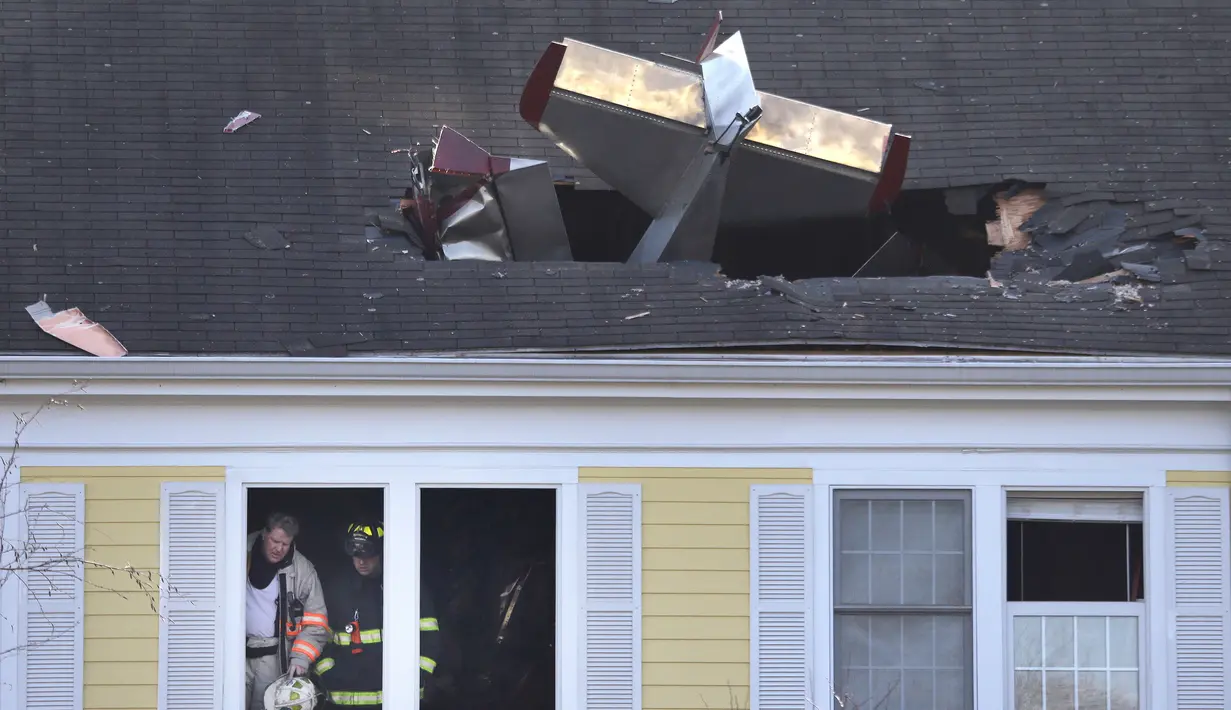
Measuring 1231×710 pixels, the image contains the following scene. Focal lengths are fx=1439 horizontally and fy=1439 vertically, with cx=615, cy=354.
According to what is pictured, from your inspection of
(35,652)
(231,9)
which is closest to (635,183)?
(231,9)

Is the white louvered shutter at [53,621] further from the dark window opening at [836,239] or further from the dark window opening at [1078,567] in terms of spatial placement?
the dark window opening at [1078,567]

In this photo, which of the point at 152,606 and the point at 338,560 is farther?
the point at 338,560

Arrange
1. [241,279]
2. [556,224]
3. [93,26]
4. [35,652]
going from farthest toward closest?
[93,26]
[556,224]
[241,279]
[35,652]

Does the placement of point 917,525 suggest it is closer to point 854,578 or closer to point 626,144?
point 854,578

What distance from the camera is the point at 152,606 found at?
758cm

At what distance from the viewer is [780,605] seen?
7.78 m

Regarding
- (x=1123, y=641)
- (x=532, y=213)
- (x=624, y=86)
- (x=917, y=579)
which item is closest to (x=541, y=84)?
(x=624, y=86)

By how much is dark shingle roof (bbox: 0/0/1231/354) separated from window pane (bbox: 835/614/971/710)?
156 centimetres

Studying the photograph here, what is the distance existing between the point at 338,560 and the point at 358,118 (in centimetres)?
298

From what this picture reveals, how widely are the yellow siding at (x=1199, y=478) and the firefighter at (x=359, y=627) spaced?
13.8 feet

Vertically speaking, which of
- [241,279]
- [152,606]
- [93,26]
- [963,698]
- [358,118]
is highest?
[93,26]

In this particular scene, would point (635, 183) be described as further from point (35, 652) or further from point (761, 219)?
point (35, 652)

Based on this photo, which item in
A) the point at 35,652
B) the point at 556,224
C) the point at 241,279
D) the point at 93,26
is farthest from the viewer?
the point at 93,26

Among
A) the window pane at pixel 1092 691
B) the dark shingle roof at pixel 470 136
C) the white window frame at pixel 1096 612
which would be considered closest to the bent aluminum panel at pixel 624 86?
the dark shingle roof at pixel 470 136
